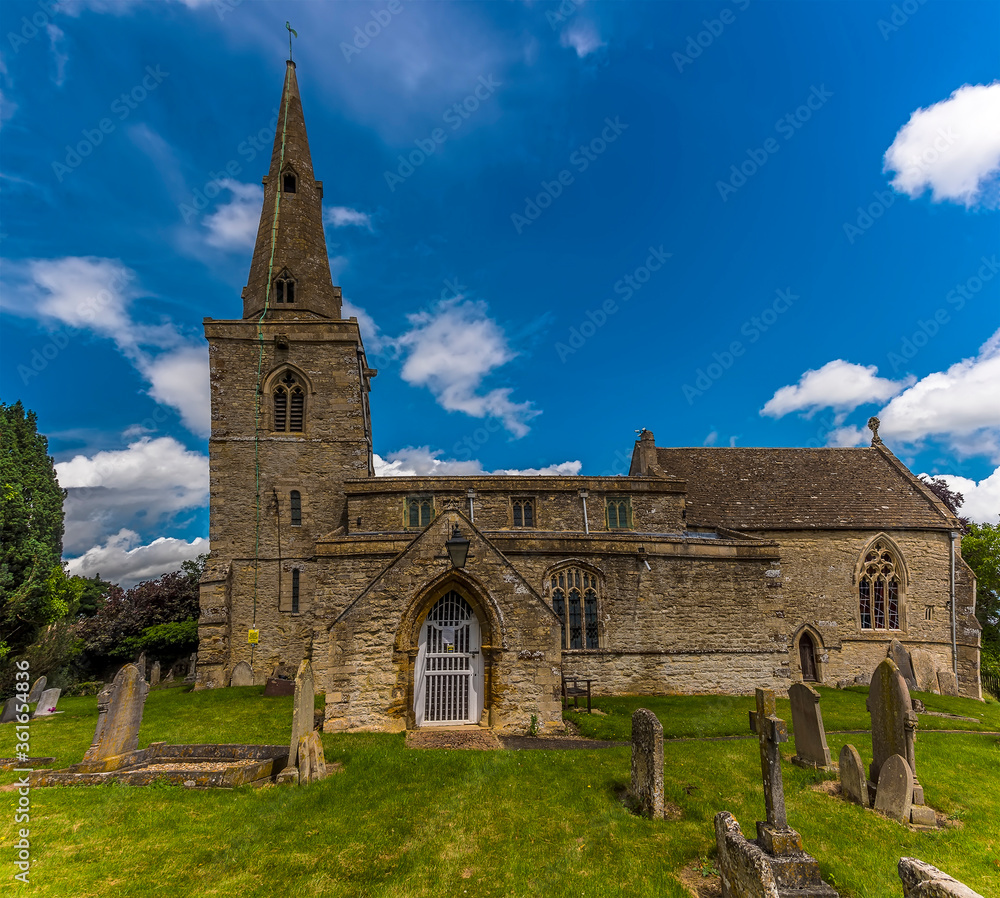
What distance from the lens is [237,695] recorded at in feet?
57.4

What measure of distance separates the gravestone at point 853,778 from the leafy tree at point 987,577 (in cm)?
2830

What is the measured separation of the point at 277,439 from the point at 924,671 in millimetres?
29070

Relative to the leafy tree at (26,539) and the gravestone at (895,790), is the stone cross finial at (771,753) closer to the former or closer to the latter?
the gravestone at (895,790)

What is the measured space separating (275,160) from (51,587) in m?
21.9

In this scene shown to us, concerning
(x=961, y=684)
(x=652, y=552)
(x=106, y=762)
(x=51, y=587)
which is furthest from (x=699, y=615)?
(x=51, y=587)

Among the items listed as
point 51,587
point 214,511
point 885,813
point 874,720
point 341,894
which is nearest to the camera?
point 341,894

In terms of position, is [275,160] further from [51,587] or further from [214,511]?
[51,587]

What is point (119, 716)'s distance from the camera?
30.0ft

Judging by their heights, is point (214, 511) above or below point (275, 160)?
below

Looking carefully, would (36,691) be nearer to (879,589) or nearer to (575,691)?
(575,691)

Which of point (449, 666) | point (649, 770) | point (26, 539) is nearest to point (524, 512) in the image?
point (449, 666)

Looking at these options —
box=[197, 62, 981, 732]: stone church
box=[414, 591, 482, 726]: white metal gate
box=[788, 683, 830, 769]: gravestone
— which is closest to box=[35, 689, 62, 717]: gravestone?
box=[197, 62, 981, 732]: stone church

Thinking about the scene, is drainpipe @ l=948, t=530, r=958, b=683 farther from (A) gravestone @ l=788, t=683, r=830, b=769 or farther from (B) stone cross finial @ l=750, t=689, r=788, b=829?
(B) stone cross finial @ l=750, t=689, r=788, b=829

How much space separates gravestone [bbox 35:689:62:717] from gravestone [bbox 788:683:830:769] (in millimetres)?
21348
